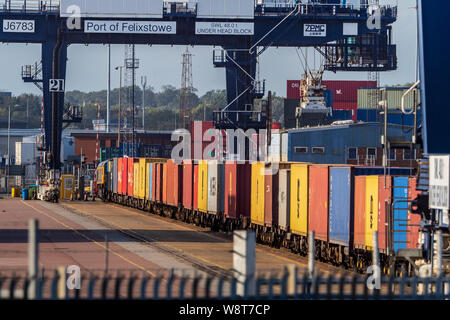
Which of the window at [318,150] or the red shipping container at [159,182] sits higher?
the window at [318,150]

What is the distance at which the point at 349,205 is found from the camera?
33562 mm

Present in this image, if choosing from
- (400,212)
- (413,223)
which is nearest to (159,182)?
(400,212)

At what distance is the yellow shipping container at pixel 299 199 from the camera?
1496 inches

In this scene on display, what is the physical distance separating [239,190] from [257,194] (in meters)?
3.11

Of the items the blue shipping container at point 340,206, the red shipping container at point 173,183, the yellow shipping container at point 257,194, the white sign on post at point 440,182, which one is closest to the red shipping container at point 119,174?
the red shipping container at point 173,183

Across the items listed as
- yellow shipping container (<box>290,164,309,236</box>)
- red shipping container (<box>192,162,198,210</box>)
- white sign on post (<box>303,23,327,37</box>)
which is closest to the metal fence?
yellow shipping container (<box>290,164,309,236</box>)

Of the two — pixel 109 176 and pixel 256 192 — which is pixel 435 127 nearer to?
pixel 256 192

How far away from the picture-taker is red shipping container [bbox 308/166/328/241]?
117 ft

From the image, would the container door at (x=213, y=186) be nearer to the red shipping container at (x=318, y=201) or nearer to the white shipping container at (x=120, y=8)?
the red shipping container at (x=318, y=201)

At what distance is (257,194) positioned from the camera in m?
45.5

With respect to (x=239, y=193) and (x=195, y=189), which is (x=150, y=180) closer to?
(x=195, y=189)

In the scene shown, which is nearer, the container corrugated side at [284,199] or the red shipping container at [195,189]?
the container corrugated side at [284,199]

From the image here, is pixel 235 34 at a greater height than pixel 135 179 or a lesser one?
greater

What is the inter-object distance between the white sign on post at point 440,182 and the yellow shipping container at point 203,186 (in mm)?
29606
